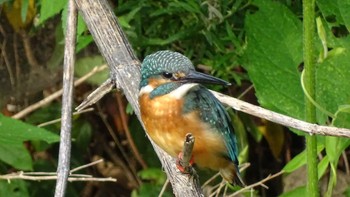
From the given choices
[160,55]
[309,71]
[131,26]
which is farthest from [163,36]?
[309,71]

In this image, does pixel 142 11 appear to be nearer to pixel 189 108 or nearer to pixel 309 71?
pixel 189 108

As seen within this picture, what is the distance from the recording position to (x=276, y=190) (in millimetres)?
3785

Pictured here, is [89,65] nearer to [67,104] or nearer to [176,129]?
[67,104]

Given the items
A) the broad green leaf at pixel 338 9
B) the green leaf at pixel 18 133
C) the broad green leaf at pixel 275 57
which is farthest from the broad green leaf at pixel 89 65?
the broad green leaf at pixel 338 9

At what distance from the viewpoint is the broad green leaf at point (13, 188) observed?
129 inches

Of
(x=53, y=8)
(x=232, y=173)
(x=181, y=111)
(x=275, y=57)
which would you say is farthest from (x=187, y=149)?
(x=53, y=8)

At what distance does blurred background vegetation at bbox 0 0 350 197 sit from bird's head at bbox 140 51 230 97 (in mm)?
294

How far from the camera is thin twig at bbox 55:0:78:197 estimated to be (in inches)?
77.5

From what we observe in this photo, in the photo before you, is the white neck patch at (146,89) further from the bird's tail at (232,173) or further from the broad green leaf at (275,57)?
the broad green leaf at (275,57)

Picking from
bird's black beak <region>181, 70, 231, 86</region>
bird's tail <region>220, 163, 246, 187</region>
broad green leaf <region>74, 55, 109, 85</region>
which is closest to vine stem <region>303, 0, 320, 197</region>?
bird's black beak <region>181, 70, 231, 86</region>

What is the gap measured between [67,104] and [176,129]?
0.34 meters

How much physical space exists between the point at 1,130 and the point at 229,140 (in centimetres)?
84

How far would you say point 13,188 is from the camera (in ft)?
10.8

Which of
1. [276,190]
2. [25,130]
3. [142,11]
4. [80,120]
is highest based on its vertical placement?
[142,11]
